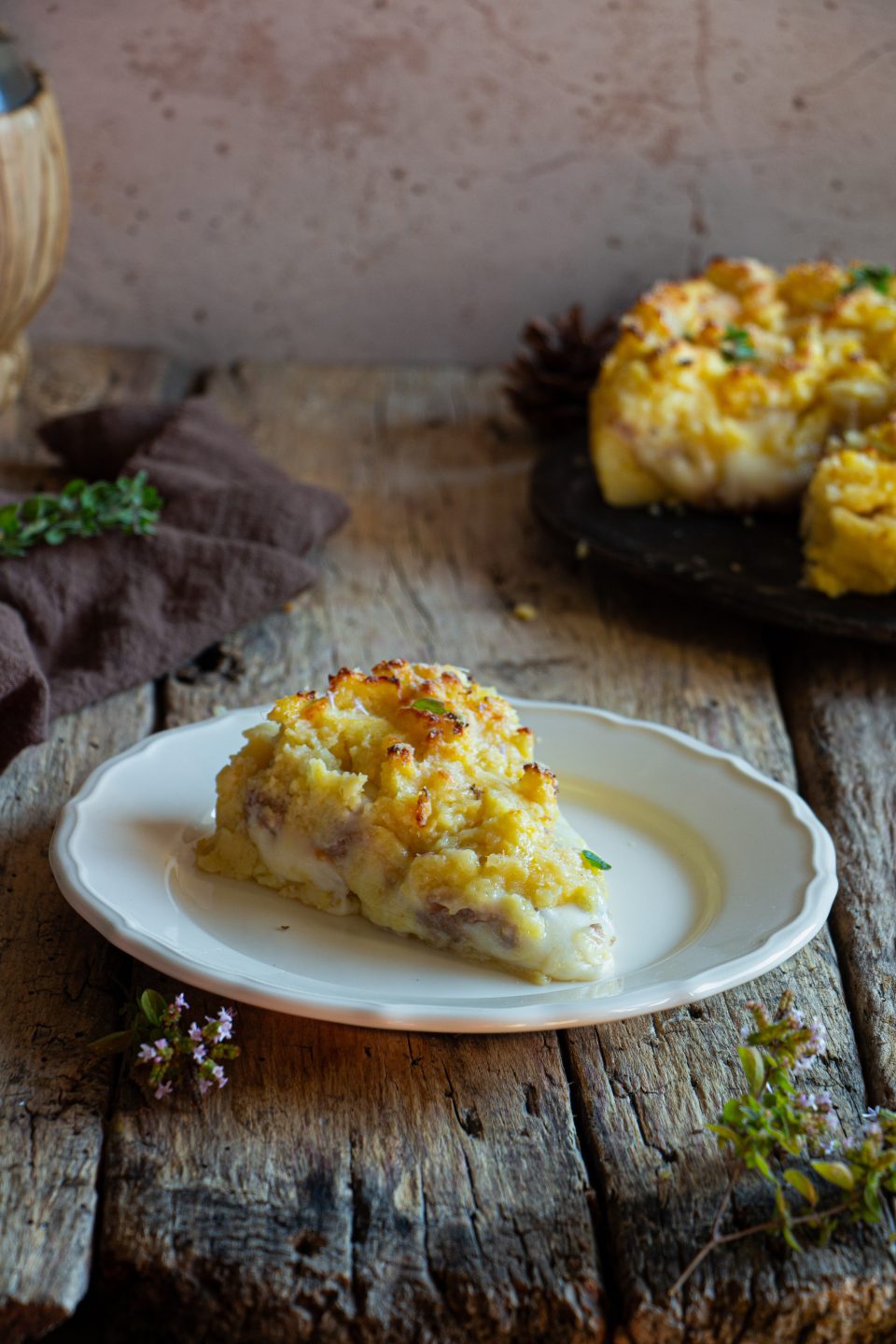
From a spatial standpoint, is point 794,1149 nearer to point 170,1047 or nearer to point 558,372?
point 170,1047

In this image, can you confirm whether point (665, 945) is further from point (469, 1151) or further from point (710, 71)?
point (710, 71)

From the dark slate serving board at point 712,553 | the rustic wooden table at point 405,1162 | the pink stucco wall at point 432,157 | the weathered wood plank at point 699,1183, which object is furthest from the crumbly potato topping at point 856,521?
the pink stucco wall at point 432,157

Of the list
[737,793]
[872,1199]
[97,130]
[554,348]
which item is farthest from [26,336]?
[872,1199]

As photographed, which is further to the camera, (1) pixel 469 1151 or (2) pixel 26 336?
(2) pixel 26 336

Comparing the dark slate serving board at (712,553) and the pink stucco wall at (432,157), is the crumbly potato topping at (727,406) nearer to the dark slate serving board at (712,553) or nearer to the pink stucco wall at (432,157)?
the dark slate serving board at (712,553)

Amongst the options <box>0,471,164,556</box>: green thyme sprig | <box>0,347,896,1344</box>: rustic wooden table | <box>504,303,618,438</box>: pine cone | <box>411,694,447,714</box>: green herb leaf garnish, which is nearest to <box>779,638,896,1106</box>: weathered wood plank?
<box>0,347,896,1344</box>: rustic wooden table
